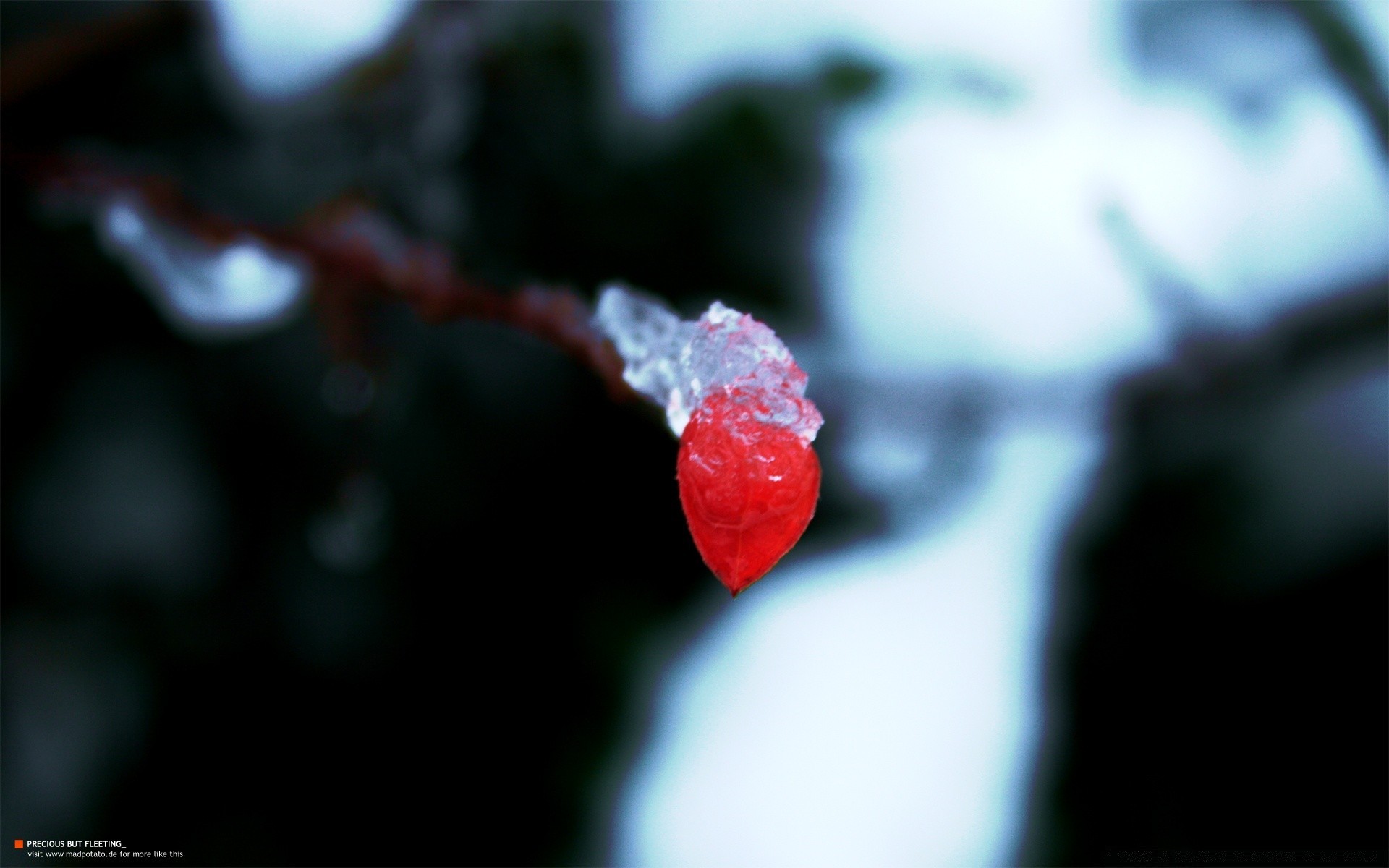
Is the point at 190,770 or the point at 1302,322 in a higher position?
the point at 1302,322

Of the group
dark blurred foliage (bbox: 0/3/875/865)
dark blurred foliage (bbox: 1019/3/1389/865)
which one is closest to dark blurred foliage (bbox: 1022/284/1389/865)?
dark blurred foliage (bbox: 1019/3/1389/865)

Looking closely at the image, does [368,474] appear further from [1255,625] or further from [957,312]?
[1255,625]

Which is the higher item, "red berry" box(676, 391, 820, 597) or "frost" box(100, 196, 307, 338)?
"frost" box(100, 196, 307, 338)

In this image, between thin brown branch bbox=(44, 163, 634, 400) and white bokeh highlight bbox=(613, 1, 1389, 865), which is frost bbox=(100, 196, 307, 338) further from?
white bokeh highlight bbox=(613, 1, 1389, 865)

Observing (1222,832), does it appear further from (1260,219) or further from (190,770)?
(190,770)

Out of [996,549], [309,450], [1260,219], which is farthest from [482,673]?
[1260,219]

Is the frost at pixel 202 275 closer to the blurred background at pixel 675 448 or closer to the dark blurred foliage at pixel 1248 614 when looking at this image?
the blurred background at pixel 675 448
